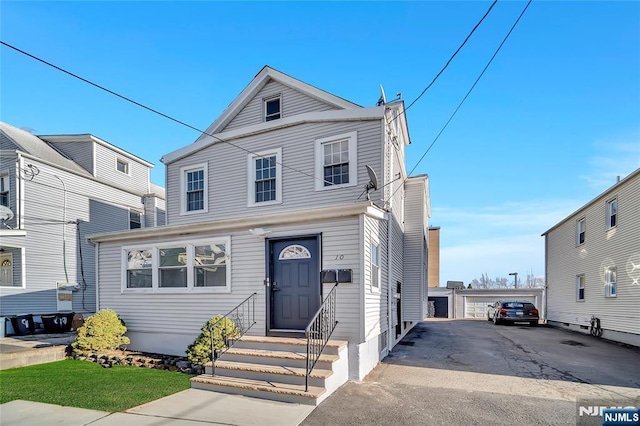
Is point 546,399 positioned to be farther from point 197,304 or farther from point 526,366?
point 197,304

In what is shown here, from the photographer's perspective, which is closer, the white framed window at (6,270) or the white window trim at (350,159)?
the white window trim at (350,159)

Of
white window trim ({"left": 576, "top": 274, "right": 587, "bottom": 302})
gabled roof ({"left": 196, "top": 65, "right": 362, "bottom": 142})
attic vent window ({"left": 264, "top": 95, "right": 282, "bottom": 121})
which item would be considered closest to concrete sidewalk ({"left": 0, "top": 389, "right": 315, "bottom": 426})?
gabled roof ({"left": 196, "top": 65, "right": 362, "bottom": 142})

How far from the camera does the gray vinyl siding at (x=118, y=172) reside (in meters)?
16.9

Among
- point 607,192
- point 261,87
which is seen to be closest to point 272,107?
point 261,87

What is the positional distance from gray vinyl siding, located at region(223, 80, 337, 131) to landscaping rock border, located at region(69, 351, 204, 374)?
23.4 feet

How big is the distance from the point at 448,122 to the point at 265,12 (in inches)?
229

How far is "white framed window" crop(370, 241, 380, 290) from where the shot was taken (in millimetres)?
7366

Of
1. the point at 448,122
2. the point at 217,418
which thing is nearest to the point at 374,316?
the point at 217,418

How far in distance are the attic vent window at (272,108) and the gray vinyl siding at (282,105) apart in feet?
0.38

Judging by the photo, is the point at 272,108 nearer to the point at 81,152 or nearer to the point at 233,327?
the point at 233,327

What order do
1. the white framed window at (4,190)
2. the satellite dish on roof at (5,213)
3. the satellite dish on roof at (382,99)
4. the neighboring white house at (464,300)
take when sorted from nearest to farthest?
1. the satellite dish on roof at (382,99)
2. the satellite dish on roof at (5,213)
3. the white framed window at (4,190)
4. the neighboring white house at (464,300)

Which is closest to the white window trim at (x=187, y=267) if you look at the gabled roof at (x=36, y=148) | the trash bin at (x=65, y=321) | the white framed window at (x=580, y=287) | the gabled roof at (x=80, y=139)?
the trash bin at (x=65, y=321)

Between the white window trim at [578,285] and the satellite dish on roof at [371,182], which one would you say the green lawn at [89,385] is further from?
the white window trim at [578,285]

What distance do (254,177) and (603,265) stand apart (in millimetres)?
13569
